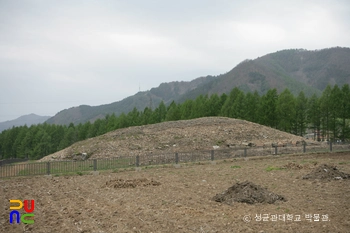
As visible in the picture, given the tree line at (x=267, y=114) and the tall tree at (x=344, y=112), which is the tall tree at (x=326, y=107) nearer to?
the tree line at (x=267, y=114)

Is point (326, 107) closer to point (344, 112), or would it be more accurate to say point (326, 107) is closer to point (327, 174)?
point (344, 112)

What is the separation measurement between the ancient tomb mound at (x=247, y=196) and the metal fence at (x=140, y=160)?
12221mm

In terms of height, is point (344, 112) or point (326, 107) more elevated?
point (326, 107)

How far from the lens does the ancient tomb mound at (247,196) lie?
12234 millimetres

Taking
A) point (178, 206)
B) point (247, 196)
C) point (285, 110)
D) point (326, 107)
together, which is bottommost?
point (178, 206)

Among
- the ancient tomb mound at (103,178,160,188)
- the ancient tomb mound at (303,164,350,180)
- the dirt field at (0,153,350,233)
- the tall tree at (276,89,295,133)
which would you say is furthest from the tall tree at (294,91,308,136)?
the ancient tomb mound at (103,178,160,188)

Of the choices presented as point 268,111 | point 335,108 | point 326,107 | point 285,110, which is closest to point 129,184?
point 268,111

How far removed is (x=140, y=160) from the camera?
27.8 metres

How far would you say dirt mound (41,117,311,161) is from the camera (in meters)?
32.8

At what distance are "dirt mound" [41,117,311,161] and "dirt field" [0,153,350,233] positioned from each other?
43.7 feet

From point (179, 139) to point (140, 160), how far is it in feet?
29.6

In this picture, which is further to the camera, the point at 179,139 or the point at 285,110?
the point at 285,110

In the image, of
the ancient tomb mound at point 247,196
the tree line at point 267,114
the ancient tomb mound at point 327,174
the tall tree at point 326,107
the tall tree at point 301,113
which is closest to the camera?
the ancient tomb mound at point 247,196

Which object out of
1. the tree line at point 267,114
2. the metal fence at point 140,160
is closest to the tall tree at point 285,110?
the tree line at point 267,114
